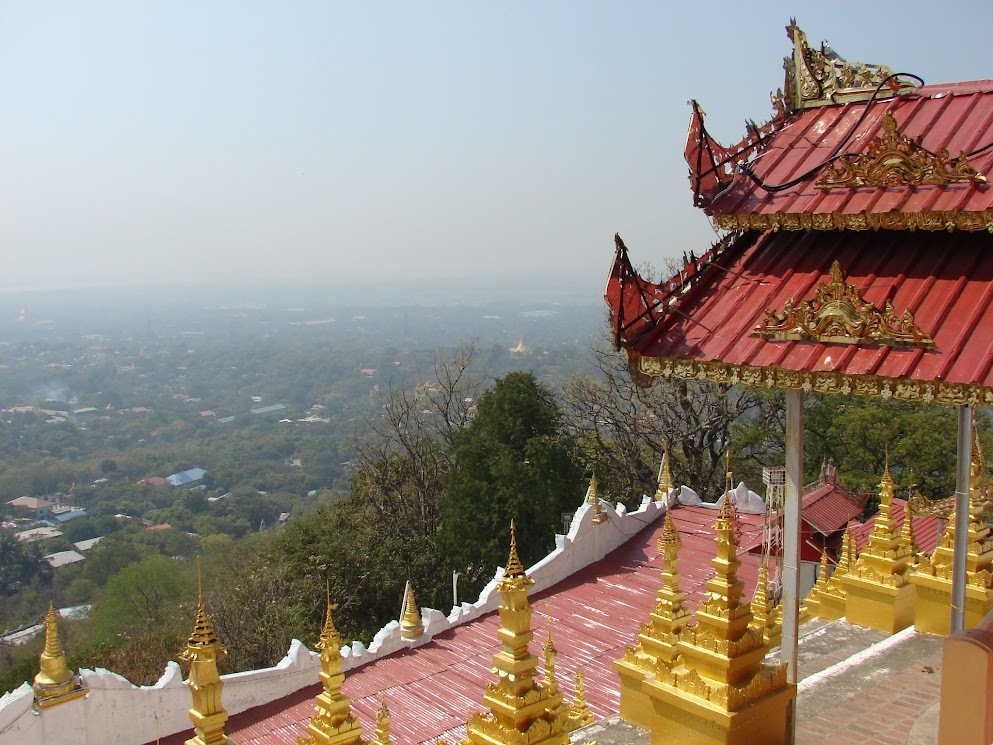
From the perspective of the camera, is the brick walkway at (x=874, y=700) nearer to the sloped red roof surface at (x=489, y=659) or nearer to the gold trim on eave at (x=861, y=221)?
the sloped red roof surface at (x=489, y=659)

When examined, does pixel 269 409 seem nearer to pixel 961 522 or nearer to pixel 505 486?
pixel 505 486

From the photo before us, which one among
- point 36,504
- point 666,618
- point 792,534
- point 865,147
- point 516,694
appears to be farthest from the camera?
point 36,504

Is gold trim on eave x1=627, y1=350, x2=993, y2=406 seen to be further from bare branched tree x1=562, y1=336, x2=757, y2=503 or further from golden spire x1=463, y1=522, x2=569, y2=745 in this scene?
bare branched tree x1=562, y1=336, x2=757, y2=503

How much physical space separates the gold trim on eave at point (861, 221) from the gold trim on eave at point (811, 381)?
1162 mm

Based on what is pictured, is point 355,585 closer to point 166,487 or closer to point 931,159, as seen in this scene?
point 931,159

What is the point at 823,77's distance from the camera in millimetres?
7457

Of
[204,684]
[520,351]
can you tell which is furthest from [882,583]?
[520,351]

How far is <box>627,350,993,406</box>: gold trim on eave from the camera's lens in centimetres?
532

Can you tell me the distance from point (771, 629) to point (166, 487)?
6743 cm

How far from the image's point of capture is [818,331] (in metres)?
6.01

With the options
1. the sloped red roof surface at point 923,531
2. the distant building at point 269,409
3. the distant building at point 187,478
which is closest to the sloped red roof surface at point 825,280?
the sloped red roof surface at point 923,531

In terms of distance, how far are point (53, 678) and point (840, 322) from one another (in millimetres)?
10454

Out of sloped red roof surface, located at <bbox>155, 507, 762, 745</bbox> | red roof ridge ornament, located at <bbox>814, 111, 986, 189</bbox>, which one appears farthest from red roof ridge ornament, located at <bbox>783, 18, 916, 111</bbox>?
sloped red roof surface, located at <bbox>155, 507, 762, 745</bbox>

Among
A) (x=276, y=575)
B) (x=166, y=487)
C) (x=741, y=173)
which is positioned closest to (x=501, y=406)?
(x=276, y=575)
